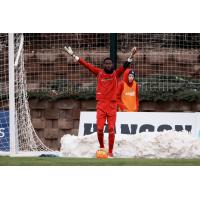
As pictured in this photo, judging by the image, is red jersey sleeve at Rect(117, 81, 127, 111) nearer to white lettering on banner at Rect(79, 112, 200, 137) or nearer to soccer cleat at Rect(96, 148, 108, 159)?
white lettering on banner at Rect(79, 112, 200, 137)

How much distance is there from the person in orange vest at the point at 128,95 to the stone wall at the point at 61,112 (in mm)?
2164

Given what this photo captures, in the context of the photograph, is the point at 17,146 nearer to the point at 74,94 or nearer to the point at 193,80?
the point at 74,94

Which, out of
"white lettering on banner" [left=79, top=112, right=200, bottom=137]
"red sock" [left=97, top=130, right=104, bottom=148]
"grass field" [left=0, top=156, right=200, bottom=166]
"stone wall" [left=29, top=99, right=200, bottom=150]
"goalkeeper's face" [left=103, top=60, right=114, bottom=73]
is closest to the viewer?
"grass field" [left=0, top=156, right=200, bottom=166]

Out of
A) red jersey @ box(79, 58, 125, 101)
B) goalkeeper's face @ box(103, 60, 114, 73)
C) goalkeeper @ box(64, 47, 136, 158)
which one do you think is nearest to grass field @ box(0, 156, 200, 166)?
goalkeeper @ box(64, 47, 136, 158)

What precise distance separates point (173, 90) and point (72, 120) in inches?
82.8

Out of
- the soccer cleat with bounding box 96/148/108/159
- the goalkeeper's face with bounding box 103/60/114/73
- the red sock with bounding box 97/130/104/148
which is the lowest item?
the soccer cleat with bounding box 96/148/108/159

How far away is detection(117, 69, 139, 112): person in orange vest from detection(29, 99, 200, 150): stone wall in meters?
2.16

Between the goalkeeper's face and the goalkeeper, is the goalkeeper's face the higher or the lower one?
the higher one

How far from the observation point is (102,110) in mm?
13922

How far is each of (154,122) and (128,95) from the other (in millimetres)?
666

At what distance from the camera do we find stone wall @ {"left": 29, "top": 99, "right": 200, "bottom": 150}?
1786 cm

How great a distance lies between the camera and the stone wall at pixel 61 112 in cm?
1786

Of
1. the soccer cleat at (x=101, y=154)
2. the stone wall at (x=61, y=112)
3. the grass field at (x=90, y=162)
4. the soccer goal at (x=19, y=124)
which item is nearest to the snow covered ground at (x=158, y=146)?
the soccer cleat at (x=101, y=154)

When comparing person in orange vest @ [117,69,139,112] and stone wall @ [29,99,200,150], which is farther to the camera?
stone wall @ [29,99,200,150]
